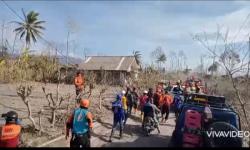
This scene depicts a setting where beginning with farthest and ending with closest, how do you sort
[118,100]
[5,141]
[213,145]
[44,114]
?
[44,114]
[118,100]
[213,145]
[5,141]

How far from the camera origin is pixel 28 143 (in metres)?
11.4

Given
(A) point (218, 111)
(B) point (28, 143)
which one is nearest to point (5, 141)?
(B) point (28, 143)

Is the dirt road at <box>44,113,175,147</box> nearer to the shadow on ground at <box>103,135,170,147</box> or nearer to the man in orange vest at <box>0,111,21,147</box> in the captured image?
the shadow on ground at <box>103,135,170,147</box>

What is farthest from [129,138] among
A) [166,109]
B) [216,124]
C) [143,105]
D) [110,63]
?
[110,63]

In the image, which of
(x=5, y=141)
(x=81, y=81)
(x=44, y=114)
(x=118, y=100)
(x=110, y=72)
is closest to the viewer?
(x=5, y=141)

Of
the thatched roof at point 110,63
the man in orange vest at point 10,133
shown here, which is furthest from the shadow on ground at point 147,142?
the thatched roof at point 110,63

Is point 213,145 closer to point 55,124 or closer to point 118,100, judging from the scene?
point 118,100

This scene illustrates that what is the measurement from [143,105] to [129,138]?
3062mm

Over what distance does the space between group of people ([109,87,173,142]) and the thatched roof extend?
30095 mm

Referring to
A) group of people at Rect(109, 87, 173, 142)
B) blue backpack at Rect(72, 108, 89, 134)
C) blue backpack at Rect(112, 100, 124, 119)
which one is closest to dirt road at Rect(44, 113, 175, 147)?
group of people at Rect(109, 87, 173, 142)

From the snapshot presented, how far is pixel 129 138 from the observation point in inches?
578

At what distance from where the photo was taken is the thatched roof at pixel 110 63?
52.8 meters

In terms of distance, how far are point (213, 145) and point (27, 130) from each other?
263 inches

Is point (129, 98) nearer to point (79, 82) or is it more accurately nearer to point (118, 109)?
point (79, 82)
